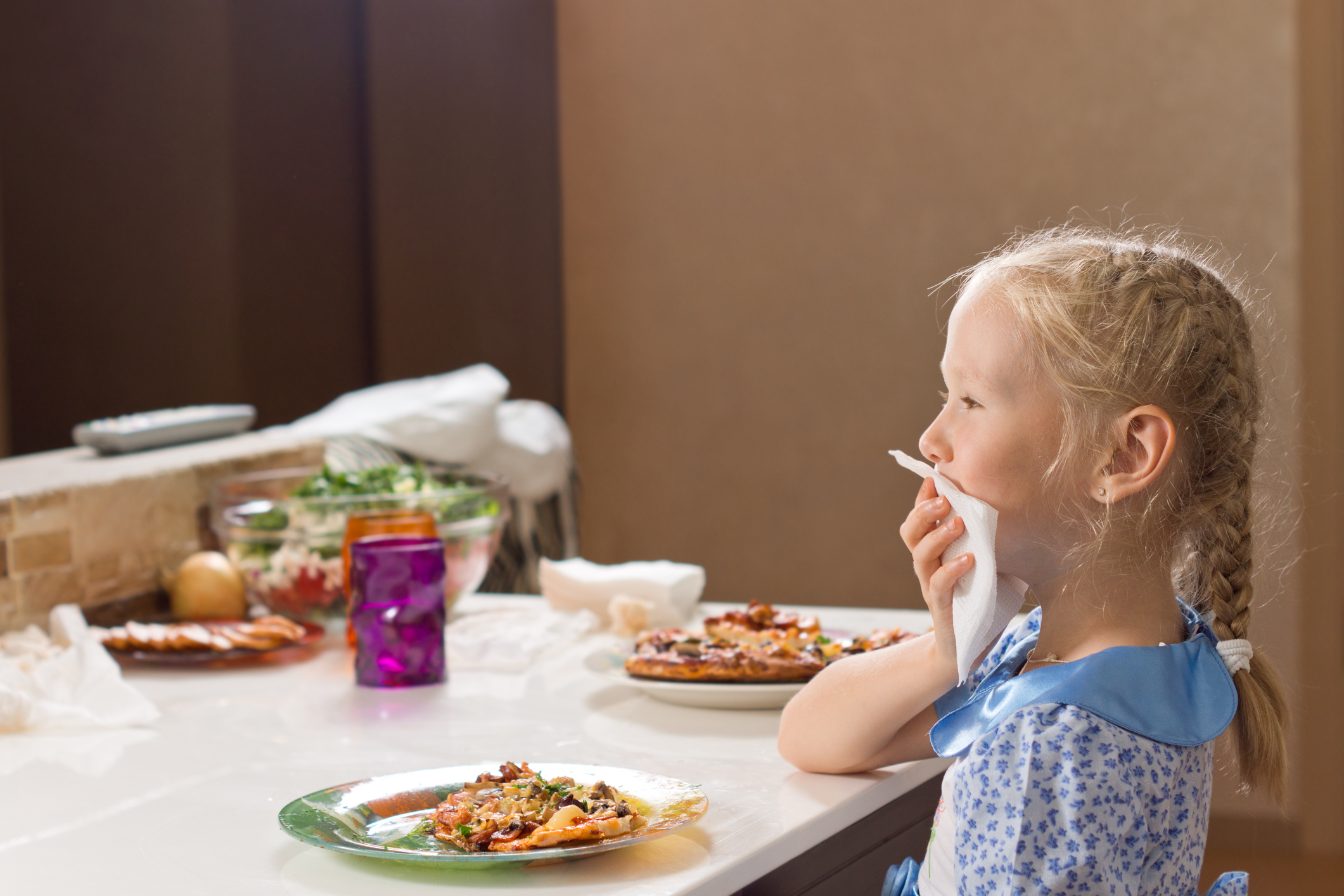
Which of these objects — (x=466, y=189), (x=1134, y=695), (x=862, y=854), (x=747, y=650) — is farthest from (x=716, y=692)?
(x=466, y=189)

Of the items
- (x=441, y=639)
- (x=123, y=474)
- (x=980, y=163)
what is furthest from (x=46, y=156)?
(x=980, y=163)

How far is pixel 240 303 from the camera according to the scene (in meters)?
2.47

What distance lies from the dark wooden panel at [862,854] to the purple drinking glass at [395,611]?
466 millimetres

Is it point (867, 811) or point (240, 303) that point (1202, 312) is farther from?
point (240, 303)

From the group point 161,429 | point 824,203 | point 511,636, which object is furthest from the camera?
point 824,203

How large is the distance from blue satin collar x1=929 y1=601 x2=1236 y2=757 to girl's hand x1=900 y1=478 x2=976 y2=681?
0.18 feet

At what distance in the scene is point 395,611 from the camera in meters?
1.15

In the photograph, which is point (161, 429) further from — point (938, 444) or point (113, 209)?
point (938, 444)

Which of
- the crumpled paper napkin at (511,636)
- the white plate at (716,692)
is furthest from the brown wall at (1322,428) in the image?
the white plate at (716,692)

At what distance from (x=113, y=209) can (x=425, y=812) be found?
1.68 m

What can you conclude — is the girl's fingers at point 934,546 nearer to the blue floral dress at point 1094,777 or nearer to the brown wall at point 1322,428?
the blue floral dress at point 1094,777

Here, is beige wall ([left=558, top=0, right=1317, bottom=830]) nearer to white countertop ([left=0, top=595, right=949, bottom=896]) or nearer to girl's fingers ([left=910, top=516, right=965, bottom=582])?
white countertop ([left=0, top=595, right=949, bottom=896])

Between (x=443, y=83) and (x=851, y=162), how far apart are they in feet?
3.47

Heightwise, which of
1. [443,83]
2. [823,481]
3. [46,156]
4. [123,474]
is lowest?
[823,481]
